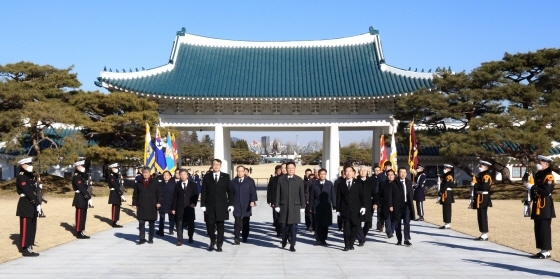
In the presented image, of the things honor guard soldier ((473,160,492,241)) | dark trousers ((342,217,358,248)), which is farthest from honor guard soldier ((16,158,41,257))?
honor guard soldier ((473,160,492,241))

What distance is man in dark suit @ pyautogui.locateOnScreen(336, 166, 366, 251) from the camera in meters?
11.6

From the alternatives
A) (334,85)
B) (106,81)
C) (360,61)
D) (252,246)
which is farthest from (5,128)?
(252,246)

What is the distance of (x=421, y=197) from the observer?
17.9m

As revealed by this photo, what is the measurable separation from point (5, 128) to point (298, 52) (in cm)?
1693

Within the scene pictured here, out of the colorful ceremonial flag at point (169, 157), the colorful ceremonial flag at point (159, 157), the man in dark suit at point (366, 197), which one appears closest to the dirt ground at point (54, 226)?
the colorful ceremonial flag at point (159, 157)

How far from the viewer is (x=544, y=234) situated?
33.5 feet

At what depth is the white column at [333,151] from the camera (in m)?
31.4

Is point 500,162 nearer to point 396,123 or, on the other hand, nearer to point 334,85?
point 396,123

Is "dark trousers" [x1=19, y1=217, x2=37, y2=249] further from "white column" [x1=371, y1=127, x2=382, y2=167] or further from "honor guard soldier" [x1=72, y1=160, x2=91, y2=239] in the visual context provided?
"white column" [x1=371, y1=127, x2=382, y2=167]

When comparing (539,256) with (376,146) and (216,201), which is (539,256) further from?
(376,146)

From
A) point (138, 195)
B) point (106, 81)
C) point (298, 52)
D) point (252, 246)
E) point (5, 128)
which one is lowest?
point (252, 246)

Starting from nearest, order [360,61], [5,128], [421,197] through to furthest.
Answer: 1. [421,197]
2. [5,128]
3. [360,61]

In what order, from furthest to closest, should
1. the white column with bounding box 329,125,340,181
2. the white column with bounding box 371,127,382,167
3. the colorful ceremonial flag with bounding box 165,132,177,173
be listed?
1. the white column with bounding box 371,127,382,167
2. the white column with bounding box 329,125,340,181
3. the colorful ceremonial flag with bounding box 165,132,177,173

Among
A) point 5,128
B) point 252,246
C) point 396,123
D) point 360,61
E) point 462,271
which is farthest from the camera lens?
point 360,61
